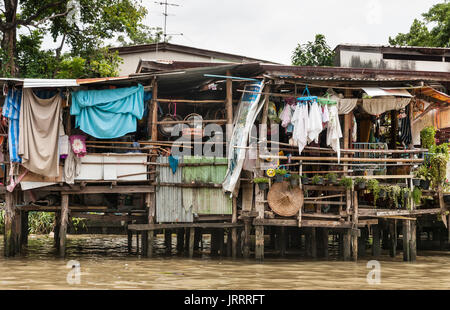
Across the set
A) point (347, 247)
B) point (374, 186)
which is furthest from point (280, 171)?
point (347, 247)

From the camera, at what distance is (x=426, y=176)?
1416cm

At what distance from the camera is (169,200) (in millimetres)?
13883

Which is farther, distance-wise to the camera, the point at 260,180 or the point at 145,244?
the point at 145,244

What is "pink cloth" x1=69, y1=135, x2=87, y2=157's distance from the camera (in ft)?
44.2

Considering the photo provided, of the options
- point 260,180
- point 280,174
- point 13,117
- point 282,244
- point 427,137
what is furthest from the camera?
point 282,244

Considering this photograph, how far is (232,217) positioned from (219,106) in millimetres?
3153

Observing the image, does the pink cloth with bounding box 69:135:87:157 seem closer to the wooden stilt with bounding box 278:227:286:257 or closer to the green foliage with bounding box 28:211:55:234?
the wooden stilt with bounding box 278:227:286:257

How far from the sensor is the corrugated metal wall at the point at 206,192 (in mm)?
13945

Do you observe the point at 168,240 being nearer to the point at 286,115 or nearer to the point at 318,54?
the point at 286,115

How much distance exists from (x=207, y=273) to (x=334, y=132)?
4.45 meters

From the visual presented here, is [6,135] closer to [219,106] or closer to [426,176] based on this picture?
[219,106]

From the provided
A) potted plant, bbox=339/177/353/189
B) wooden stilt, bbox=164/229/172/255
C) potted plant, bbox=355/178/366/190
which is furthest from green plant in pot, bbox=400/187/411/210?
wooden stilt, bbox=164/229/172/255
